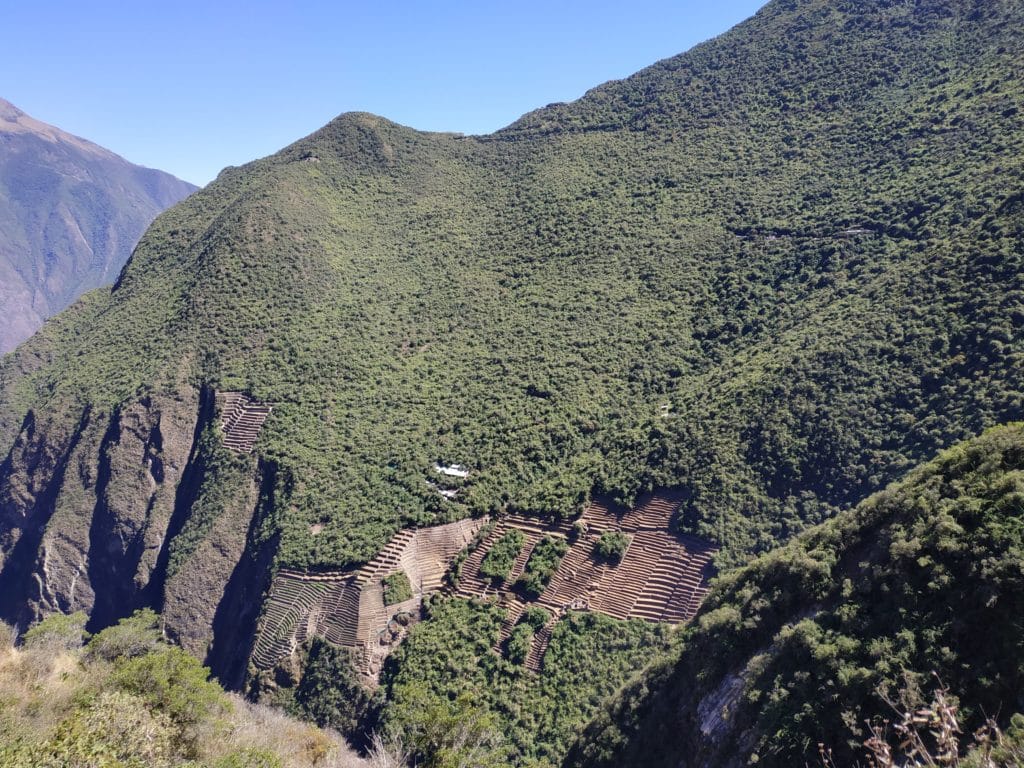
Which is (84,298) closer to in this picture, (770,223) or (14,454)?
(14,454)

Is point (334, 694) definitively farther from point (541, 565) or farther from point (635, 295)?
point (635, 295)

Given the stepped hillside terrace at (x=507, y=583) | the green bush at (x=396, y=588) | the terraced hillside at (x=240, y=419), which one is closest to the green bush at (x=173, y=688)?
the stepped hillside terrace at (x=507, y=583)

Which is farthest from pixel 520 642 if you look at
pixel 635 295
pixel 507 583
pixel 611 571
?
pixel 635 295

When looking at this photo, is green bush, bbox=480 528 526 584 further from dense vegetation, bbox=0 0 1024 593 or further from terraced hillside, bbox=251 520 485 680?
dense vegetation, bbox=0 0 1024 593

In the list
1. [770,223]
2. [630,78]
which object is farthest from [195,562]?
[630,78]

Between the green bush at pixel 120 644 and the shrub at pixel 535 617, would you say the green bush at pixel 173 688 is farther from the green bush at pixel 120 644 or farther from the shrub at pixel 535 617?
the shrub at pixel 535 617

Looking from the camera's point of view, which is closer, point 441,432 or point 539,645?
point 539,645

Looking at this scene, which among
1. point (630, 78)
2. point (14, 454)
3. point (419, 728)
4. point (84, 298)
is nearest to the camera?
point (419, 728)
